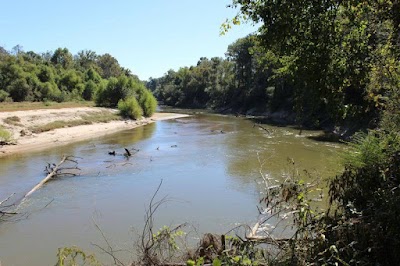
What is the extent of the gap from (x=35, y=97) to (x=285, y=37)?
239ft

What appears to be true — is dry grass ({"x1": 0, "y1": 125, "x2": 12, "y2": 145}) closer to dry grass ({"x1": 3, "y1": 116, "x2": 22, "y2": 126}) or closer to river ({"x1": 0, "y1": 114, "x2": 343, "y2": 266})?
river ({"x1": 0, "y1": 114, "x2": 343, "y2": 266})

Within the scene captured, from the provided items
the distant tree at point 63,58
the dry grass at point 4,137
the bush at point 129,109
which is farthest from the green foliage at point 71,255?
the distant tree at point 63,58

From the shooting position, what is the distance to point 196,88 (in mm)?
101375

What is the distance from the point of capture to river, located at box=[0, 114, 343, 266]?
454 inches

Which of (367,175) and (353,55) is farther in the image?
(367,175)

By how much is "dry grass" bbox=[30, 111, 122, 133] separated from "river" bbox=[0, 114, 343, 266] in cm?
716

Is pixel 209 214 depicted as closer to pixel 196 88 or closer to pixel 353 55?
pixel 353 55

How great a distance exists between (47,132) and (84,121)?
356 inches

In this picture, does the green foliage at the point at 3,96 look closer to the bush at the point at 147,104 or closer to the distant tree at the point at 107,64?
the bush at the point at 147,104

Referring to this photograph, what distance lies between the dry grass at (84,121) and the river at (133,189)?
23.5 feet

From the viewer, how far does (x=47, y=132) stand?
35.9 metres

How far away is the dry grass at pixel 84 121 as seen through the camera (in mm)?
36638

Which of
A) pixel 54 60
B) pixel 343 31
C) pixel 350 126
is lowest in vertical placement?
pixel 350 126

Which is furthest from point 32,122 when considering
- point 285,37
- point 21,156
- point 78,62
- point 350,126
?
point 78,62
